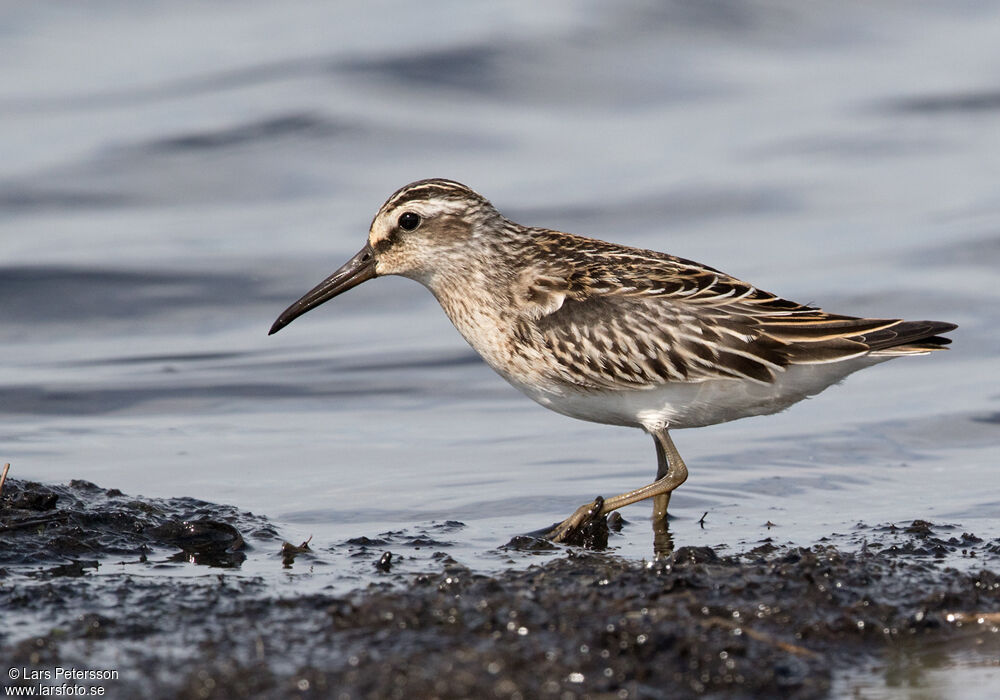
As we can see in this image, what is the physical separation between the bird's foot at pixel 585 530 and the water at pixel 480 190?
32 cm

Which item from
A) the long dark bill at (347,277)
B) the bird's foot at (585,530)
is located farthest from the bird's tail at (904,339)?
the long dark bill at (347,277)

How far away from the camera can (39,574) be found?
23.3 feet

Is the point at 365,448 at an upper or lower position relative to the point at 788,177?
lower

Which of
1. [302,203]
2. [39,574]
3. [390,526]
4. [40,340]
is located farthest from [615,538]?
[302,203]

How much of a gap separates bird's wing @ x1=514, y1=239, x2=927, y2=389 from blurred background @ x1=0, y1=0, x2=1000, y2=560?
1061 millimetres

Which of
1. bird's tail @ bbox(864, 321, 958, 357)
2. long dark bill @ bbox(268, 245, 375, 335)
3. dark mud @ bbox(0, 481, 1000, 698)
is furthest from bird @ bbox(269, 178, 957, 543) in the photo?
dark mud @ bbox(0, 481, 1000, 698)

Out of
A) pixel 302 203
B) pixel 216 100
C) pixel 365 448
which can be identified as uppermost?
pixel 216 100

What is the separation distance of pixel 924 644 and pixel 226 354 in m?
8.68

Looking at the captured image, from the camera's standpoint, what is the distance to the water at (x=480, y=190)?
33.8ft

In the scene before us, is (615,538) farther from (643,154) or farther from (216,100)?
(216,100)

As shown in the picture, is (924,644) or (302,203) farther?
(302,203)

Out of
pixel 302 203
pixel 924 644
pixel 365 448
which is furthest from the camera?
pixel 302 203

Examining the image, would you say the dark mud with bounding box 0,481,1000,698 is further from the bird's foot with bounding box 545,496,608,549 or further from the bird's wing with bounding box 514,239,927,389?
the bird's wing with bounding box 514,239,927,389

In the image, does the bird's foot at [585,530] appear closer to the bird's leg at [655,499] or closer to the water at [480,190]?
the bird's leg at [655,499]
